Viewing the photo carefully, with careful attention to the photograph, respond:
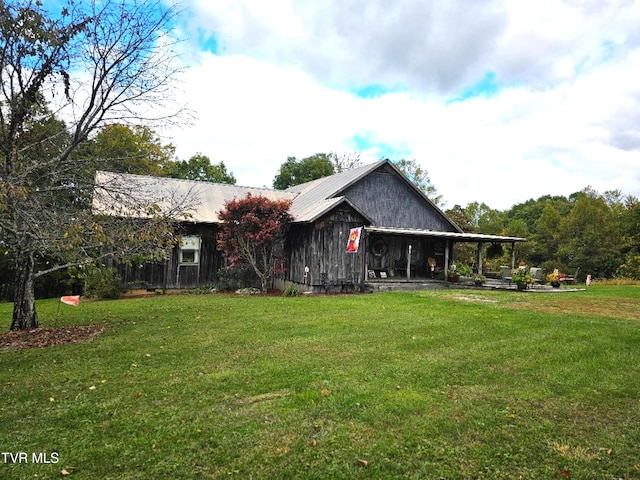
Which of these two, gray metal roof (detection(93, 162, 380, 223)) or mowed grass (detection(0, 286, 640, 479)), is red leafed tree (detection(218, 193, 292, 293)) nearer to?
gray metal roof (detection(93, 162, 380, 223))

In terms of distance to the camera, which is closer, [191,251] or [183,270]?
[183,270]

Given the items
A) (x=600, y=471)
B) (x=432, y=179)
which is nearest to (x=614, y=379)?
(x=600, y=471)

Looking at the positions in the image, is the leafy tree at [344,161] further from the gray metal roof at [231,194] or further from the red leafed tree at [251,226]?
the red leafed tree at [251,226]

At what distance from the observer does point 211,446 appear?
348 centimetres

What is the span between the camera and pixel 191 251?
16906mm

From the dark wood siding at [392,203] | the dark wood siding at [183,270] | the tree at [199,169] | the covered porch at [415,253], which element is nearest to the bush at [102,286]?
the dark wood siding at [183,270]

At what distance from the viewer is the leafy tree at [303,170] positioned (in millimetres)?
45219

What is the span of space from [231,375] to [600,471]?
3917mm

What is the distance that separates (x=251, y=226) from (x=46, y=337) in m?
8.19

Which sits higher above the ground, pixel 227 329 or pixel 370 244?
pixel 370 244

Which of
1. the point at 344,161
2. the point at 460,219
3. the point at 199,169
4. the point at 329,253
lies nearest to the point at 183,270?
the point at 329,253

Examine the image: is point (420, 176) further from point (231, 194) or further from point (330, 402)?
point (330, 402)

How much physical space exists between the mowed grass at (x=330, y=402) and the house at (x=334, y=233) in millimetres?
7472

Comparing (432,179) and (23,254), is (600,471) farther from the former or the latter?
(432,179)
